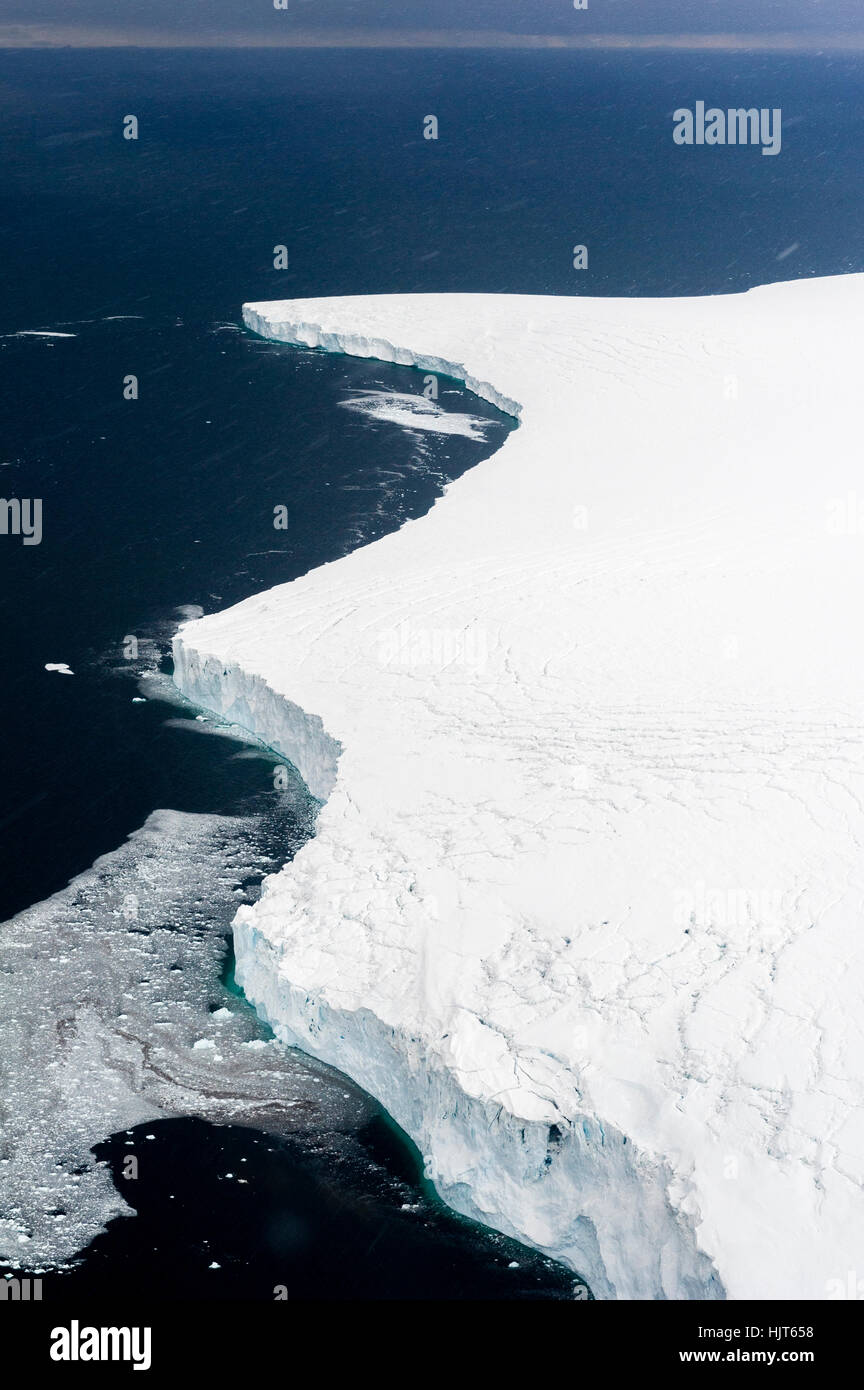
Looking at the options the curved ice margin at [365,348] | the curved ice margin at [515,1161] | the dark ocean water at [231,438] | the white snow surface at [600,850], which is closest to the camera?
the curved ice margin at [515,1161]

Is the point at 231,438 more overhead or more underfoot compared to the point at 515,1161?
more overhead

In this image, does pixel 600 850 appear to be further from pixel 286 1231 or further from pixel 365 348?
pixel 365 348

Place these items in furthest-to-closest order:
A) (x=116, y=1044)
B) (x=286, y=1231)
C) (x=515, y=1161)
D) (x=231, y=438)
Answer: (x=231, y=438), (x=116, y=1044), (x=515, y=1161), (x=286, y=1231)

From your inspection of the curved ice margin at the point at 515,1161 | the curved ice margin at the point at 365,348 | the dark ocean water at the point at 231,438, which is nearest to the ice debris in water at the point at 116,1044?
the dark ocean water at the point at 231,438

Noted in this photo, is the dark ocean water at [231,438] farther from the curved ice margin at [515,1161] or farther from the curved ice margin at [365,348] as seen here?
the curved ice margin at [365,348]

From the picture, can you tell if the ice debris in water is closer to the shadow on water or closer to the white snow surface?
the shadow on water

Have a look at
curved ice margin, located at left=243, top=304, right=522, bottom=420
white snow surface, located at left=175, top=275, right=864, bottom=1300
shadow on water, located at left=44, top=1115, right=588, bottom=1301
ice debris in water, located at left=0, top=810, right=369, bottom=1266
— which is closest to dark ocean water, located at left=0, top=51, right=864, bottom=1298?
shadow on water, located at left=44, top=1115, right=588, bottom=1301

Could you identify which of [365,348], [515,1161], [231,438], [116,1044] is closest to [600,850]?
[515,1161]

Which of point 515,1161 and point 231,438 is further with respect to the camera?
point 231,438
